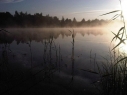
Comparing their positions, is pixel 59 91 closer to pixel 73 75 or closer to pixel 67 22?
pixel 73 75

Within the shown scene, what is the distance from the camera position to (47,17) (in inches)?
5182

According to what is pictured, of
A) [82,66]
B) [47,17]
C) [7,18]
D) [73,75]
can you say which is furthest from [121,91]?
[47,17]

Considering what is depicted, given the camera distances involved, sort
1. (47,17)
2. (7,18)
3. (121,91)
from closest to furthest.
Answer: (121,91) → (7,18) → (47,17)

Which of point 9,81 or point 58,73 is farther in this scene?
point 58,73

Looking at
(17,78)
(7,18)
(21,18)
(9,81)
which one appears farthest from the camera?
(21,18)

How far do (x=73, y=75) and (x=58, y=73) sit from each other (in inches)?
41.6

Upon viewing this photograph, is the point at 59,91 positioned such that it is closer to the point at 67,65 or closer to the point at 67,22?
the point at 67,65

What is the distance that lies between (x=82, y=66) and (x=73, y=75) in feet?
7.66

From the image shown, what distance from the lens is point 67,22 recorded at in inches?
6191

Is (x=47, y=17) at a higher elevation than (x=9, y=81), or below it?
higher

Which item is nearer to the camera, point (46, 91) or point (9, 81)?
point (46, 91)

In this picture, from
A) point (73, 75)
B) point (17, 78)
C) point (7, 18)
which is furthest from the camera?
point (7, 18)

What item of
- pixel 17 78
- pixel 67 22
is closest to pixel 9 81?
pixel 17 78

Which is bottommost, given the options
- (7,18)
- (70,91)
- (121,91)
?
(70,91)
